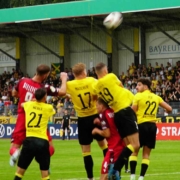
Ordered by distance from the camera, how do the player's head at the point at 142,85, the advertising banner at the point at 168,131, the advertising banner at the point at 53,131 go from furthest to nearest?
the advertising banner at the point at 53,131 → the advertising banner at the point at 168,131 → the player's head at the point at 142,85

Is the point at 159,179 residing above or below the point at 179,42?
below

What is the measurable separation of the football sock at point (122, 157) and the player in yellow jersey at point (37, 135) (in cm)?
139

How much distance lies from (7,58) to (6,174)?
39252 mm

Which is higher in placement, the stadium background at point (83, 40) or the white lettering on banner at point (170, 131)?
the stadium background at point (83, 40)

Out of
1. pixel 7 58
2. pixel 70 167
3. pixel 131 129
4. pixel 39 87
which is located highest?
pixel 7 58

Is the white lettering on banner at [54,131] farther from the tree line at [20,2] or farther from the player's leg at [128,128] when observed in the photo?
the player's leg at [128,128]

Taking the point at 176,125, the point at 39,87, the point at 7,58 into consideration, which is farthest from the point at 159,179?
the point at 7,58

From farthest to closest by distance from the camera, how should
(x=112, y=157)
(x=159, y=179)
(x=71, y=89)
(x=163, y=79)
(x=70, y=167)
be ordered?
(x=163, y=79)
(x=70, y=167)
(x=159, y=179)
(x=71, y=89)
(x=112, y=157)

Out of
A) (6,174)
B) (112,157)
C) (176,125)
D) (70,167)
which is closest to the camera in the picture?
(112,157)

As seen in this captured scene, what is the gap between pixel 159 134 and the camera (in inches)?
1383

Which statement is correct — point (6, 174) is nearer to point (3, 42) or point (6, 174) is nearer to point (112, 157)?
point (112, 157)

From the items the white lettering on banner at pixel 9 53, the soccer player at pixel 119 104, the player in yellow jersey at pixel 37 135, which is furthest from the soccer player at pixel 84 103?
the white lettering on banner at pixel 9 53

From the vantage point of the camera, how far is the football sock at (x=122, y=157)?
12.5 meters

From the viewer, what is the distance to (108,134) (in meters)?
12.6
